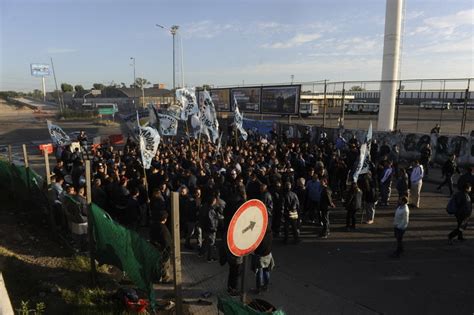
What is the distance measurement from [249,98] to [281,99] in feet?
15.8

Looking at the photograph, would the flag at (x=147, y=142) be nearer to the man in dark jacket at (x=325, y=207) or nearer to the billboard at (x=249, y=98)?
the man in dark jacket at (x=325, y=207)

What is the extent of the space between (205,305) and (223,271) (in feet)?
4.50

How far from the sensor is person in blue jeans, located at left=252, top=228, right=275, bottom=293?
6277 millimetres

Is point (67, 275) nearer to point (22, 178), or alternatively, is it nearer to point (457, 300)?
point (22, 178)

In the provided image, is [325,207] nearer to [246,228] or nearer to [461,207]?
[461,207]

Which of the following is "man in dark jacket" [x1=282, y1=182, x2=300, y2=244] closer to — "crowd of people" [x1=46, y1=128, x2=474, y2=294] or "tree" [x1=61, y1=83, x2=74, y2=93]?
"crowd of people" [x1=46, y1=128, x2=474, y2=294]

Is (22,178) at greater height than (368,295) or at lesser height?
greater

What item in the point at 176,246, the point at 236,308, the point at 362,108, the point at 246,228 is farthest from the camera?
the point at 362,108

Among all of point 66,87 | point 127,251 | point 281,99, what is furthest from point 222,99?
point 66,87

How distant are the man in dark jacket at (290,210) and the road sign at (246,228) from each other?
13.2 ft

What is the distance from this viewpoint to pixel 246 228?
14.3 ft

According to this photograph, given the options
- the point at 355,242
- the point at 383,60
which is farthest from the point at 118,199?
the point at 383,60

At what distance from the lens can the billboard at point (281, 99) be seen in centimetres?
2608

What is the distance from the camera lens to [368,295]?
6559 mm
